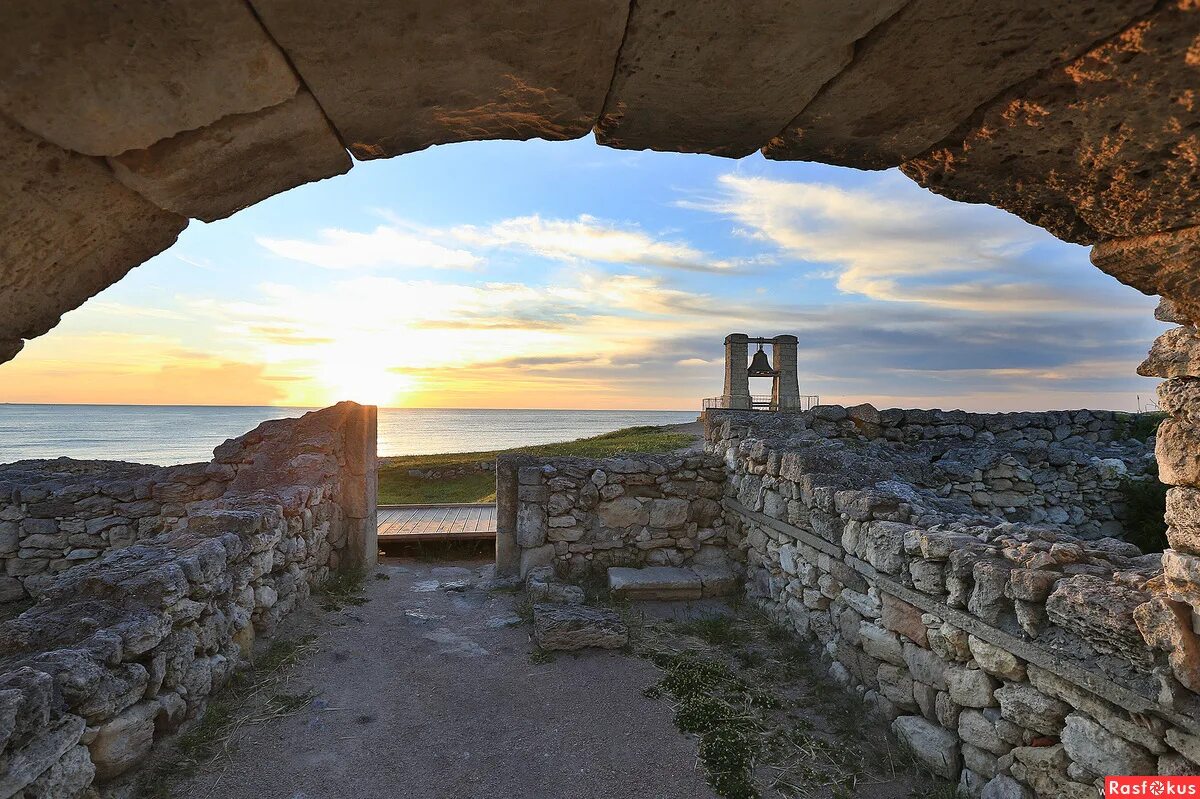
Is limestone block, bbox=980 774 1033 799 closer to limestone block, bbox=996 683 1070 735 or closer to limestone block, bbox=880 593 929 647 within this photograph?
limestone block, bbox=996 683 1070 735

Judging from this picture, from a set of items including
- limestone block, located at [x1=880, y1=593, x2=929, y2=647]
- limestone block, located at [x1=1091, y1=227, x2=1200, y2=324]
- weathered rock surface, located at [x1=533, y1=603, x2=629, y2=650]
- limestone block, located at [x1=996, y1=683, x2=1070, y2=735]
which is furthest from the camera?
weathered rock surface, located at [x1=533, y1=603, x2=629, y2=650]

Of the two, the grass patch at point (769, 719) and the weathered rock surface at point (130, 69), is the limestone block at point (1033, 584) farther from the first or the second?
the weathered rock surface at point (130, 69)

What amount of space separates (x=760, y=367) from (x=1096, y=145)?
23.4m

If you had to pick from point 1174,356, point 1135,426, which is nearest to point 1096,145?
point 1174,356

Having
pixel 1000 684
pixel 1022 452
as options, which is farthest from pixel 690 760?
pixel 1022 452

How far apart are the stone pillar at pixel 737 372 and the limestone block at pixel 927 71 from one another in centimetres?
2172

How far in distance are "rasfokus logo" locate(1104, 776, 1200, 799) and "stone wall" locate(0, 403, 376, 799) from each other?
16.4ft

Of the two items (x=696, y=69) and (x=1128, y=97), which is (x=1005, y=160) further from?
(x=696, y=69)

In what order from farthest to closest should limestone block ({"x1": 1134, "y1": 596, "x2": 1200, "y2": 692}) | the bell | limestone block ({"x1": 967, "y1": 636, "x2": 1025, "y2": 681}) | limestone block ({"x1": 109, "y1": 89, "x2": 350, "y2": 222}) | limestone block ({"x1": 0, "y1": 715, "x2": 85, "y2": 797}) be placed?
1. the bell
2. limestone block ({"x1": 967, "y1": 636, "x2": 1025, "y2": 681})
3. limestone block ({"x1": 0, "y1": 715, "x2": 85, "y2": 797})
4. limestone block ({"x1": 1134, "y1": 596, "x2": 1200, "y2": 692})
5. limestone block ({"x1": 109, "y1": 89, "x2": 350, "y2": 222})

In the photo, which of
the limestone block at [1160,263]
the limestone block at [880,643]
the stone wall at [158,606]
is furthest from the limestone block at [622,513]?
the limestone block at [1160,263]

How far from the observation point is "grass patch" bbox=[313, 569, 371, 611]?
23.4 ft

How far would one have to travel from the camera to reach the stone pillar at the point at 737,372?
23.4m

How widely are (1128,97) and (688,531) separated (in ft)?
23.0

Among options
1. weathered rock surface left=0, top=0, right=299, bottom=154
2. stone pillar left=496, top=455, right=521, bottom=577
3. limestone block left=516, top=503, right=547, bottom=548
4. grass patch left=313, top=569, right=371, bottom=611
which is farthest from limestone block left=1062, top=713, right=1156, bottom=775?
grass patch left=313, top=569, right=371, bottom=611
